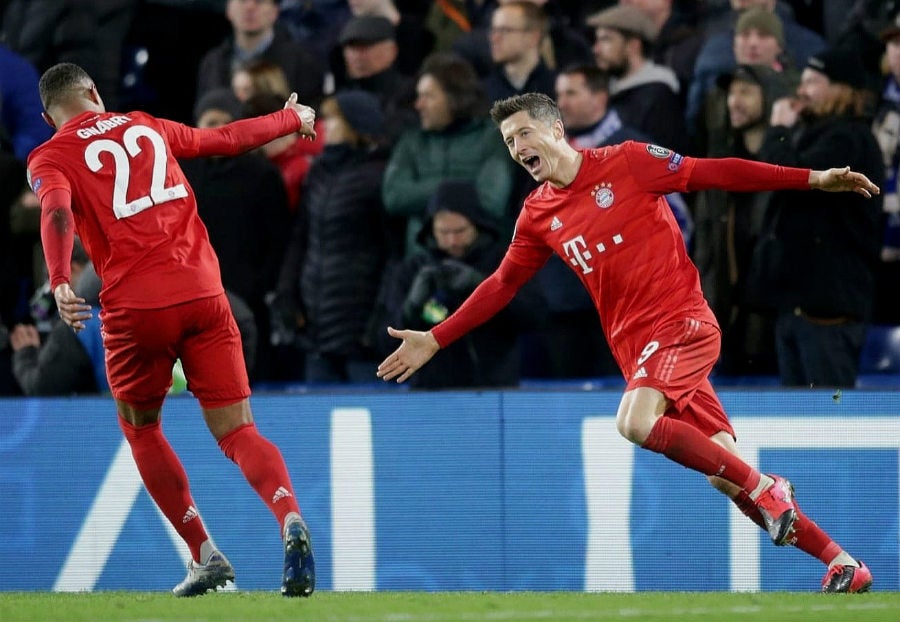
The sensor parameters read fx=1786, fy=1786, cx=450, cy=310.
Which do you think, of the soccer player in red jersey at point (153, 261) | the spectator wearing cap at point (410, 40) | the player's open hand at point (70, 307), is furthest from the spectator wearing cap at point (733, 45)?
the player's open hand at point (70, 307)

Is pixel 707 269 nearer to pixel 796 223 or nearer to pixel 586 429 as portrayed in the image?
pixel 796 223

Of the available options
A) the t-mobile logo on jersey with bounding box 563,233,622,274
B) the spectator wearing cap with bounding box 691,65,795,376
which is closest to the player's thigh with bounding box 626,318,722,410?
the t-mobile logo on jersey with bounding box 563,233,622,274

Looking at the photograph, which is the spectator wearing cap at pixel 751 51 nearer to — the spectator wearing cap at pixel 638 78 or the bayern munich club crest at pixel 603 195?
the spectator wearing cap at pixel 638 78

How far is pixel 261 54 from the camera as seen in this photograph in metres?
11.8

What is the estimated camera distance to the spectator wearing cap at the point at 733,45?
33.6 feet

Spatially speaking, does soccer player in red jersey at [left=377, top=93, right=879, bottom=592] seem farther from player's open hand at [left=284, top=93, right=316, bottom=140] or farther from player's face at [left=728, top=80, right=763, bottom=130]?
player's face at [left=728, top=80, right=763, bottom=130]

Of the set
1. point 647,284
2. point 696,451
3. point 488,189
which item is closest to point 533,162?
point 647,284

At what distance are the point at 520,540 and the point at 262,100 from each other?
3551mm

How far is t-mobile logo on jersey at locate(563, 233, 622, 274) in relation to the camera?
7.32 metres

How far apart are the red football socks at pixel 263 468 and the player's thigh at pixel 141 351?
36 centimetres

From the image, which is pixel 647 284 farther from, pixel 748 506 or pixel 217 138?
pixel 217 138

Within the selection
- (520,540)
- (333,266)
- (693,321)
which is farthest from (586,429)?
(333,266)

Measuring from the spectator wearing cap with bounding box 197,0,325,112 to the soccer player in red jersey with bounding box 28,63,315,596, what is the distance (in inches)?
171

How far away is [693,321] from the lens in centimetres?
724
